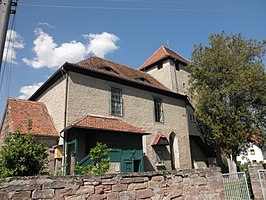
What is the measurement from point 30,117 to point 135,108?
670 centimetres

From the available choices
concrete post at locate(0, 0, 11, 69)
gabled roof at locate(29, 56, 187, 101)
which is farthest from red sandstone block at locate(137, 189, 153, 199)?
gabled roof at locate(29, 56, 187, 101)

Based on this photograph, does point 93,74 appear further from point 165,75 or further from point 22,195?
point 22,195

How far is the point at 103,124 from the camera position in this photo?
11.8 metres

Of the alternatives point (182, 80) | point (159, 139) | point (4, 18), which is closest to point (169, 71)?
point (182, 80)

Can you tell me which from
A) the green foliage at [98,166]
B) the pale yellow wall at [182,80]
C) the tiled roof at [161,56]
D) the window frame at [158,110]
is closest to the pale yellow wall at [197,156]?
the pale yellow wall at [182,80]

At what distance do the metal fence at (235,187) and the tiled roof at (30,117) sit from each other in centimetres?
865

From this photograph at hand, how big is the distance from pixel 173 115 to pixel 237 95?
505cm

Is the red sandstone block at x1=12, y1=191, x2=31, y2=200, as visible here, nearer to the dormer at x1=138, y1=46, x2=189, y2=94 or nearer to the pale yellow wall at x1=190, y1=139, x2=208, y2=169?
the dormer at x1=138, y1=46, x2=189, y2=94

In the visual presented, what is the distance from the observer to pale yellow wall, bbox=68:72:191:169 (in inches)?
482

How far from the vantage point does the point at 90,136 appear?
11141 mm

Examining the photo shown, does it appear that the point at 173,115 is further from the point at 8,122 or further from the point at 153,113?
the point at 8,122

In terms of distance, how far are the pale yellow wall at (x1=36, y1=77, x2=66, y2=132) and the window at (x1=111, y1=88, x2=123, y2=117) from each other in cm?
324

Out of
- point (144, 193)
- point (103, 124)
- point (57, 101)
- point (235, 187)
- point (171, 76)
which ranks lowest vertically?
point (235, 187)

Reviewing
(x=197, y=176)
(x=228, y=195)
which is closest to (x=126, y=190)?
(x=197, y=176)
